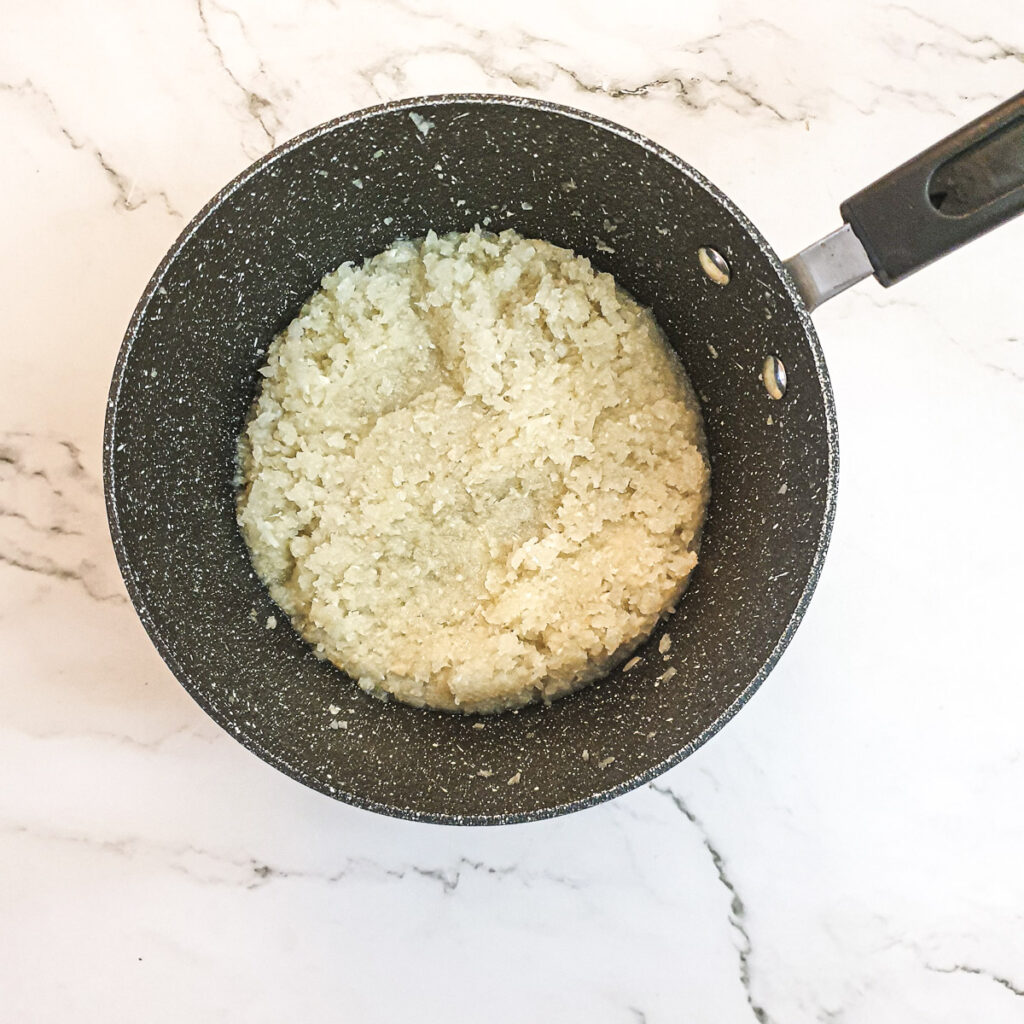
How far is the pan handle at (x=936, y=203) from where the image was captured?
90cm

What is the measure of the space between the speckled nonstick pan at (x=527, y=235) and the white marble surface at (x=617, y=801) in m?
0.17

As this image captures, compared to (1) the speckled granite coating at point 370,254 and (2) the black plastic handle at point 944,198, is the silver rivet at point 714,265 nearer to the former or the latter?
(1) the speckled granite coating at point 370,254

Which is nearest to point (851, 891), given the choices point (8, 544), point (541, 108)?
point (541, 108)

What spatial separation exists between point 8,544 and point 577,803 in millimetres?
818

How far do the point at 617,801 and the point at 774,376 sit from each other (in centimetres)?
59

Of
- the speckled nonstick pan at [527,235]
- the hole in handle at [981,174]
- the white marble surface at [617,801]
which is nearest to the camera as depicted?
the hole in handle at [981,174]

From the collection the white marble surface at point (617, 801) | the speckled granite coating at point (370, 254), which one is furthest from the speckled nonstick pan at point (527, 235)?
the white marble surface at point (617, 801)

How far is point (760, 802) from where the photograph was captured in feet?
4.21

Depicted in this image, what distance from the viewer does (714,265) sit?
112 cm

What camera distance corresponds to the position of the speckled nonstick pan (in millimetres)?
1040

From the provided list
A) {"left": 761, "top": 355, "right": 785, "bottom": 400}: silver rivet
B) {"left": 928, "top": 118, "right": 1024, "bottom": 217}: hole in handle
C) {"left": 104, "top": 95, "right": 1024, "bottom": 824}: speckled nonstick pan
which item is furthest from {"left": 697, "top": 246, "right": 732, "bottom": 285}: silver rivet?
{"left": 928, "top": 118, "right": 1024, "bottom": 217}: hole in handle

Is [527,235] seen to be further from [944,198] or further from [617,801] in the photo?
[617,801]

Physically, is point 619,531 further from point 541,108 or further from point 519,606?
point 541,108

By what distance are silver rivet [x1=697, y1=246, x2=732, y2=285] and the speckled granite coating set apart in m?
0.01
